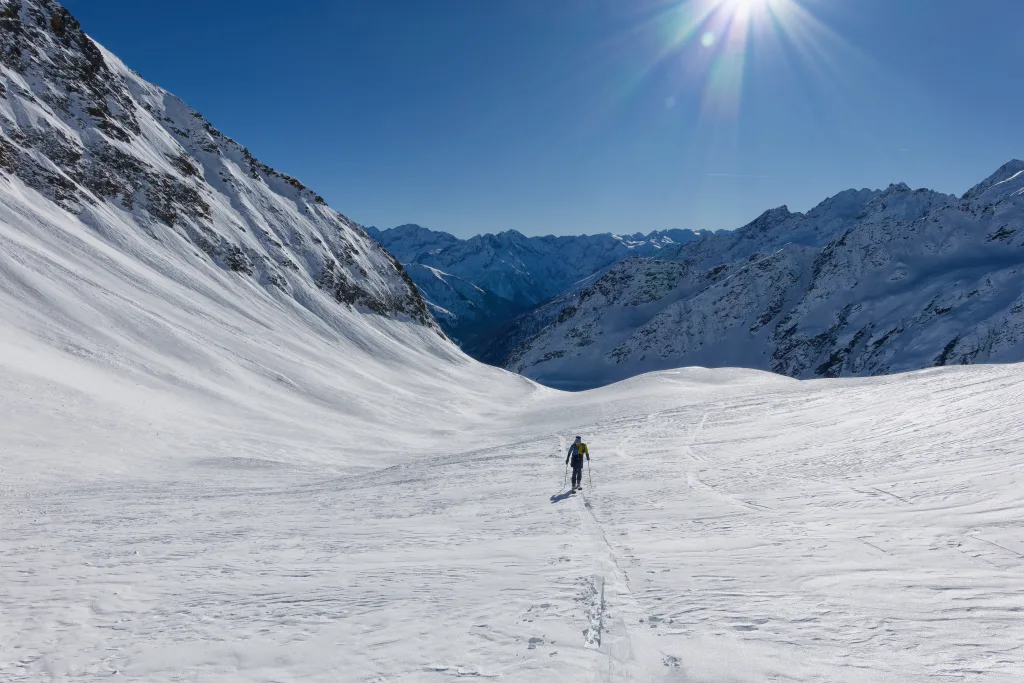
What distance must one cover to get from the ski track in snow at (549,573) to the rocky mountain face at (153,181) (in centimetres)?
5191

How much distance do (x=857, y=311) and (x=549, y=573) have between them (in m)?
148

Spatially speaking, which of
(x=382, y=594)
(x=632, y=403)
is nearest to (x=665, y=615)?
(x=382, y=594)

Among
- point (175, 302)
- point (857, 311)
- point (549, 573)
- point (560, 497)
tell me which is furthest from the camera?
point (857, 311)

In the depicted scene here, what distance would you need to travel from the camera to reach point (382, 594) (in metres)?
8.70

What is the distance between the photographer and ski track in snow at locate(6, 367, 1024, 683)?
253 inches

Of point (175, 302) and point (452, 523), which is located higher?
point (175, 302)

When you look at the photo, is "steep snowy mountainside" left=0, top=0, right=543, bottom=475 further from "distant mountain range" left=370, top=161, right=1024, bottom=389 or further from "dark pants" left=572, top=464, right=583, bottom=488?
"distant mountain range" left=370, top=161, right=1024, bottom=389

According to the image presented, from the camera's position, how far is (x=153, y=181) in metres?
68.2

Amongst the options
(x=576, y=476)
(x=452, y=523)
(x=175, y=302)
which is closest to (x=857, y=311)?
(x=576, y=476)

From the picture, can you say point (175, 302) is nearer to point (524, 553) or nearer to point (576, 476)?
point (576, 476)

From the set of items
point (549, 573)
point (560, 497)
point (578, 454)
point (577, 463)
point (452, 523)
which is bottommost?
point (549, 573)

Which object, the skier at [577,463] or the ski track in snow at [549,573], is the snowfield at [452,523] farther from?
the skier at [577,463]

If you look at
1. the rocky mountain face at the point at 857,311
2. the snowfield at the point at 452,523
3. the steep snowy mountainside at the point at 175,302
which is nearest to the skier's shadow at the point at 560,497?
the snowfield at the point at 452,523

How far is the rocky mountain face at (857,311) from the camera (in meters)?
98.4
